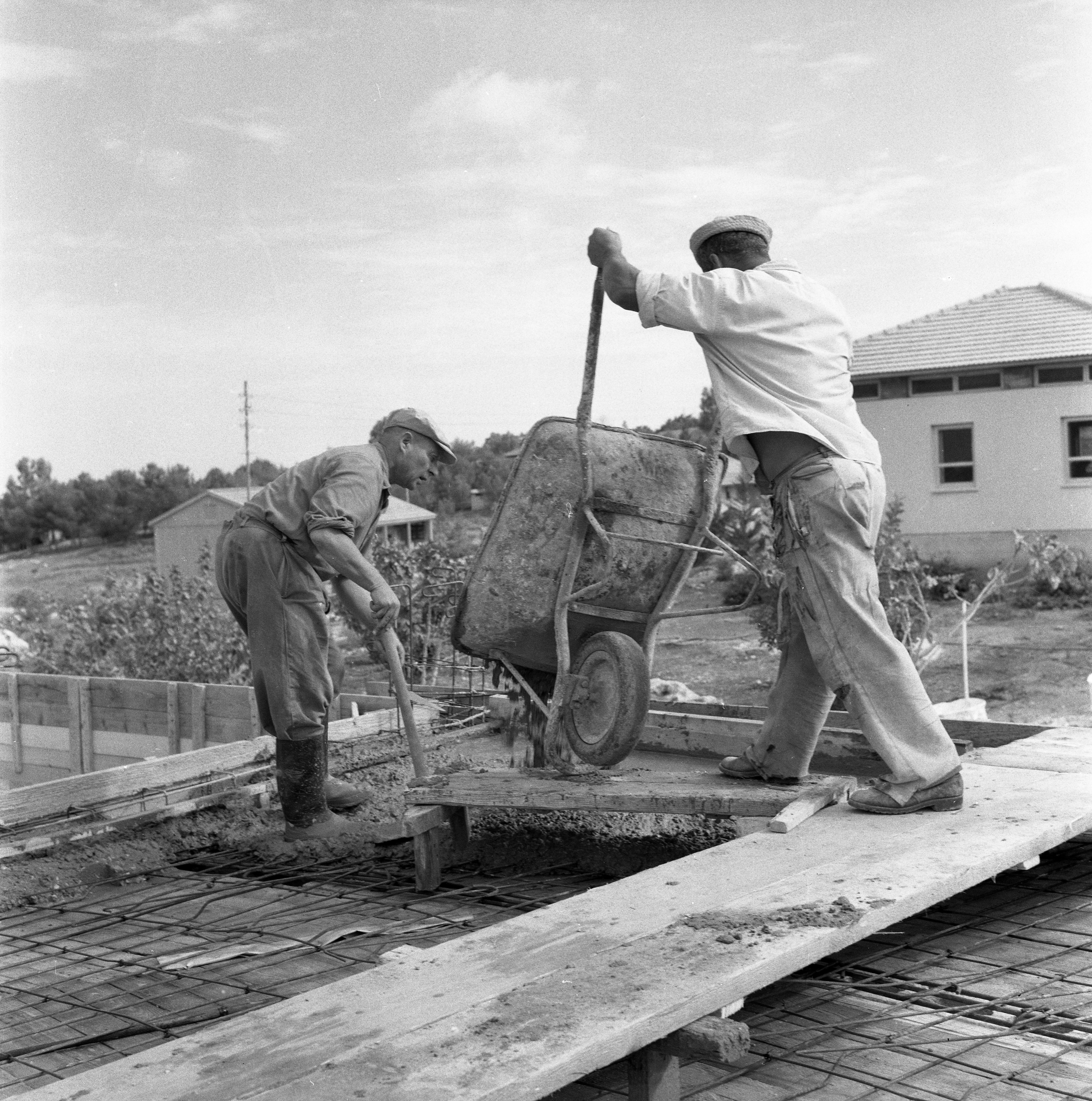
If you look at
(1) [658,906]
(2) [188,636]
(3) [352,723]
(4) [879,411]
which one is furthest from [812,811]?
(4) [879,411]

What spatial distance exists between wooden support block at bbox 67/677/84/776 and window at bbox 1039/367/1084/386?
1573 centimetres

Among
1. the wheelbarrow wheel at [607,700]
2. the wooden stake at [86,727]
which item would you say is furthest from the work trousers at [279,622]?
the wooden stake at [86,727]

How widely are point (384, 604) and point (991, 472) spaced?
667 inches

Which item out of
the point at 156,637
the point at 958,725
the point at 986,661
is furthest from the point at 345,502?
the point at 986,661

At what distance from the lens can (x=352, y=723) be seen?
5.77 metres

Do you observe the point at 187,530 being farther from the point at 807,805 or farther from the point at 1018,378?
the point at 807,805

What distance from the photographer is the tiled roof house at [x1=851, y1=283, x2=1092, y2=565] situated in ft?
60.5

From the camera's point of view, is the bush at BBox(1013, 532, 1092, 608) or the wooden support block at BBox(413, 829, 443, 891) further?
the bush at BBox(1013, 532, 1092, 608)

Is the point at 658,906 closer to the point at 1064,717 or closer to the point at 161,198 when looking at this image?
the point at 161,198

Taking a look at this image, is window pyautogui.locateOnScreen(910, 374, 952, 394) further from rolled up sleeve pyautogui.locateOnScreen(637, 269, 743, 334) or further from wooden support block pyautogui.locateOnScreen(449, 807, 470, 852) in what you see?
rolled up sleeve pyautogui.locateOnScreen(637, 269, 743, 334)

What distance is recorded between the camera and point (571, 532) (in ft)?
13.1

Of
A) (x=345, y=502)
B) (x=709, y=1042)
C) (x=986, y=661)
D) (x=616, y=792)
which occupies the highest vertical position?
(x=345, y=502)

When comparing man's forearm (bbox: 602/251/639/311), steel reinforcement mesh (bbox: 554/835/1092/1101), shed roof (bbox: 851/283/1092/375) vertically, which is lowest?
steel reinforcement mesh (bbox: 554/835/1092/1101)

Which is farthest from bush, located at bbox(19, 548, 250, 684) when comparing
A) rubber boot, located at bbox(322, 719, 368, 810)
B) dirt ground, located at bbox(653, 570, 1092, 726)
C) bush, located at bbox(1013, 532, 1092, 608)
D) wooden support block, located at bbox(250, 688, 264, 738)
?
bush, located at bbox(1013, 532, 1092, 608)
